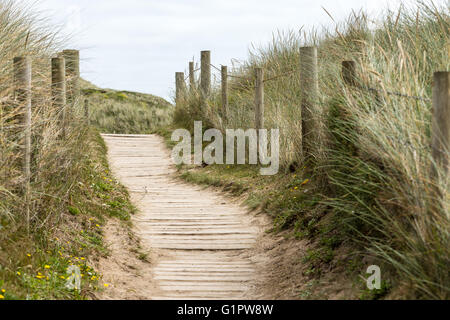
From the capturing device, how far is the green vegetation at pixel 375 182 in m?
4.10

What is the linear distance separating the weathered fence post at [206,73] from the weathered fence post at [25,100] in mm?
8770

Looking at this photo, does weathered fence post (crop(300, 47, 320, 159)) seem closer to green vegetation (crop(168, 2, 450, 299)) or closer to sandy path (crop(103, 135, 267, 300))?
green vegetation (crop(168, 2, 450, 299))

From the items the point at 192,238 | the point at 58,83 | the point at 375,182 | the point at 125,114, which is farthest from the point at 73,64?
the point at 125,114

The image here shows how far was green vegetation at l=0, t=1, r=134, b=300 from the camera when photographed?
4914mm

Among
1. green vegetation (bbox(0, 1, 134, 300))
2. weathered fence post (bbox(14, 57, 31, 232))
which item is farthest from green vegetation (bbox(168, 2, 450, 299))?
weathered fence post (bbox(14, 57, 31, 232))

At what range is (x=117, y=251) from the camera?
652 centimetres

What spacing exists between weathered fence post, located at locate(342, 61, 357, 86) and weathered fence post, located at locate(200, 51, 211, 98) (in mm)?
8718

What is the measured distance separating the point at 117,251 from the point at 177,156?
6704 millimetres

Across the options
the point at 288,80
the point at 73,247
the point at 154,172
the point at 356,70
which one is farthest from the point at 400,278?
the point at 154,172

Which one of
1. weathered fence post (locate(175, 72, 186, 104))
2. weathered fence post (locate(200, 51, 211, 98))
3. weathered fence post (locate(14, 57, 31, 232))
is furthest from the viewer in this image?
weathered fence post (locate(175, 72, 186, 104))

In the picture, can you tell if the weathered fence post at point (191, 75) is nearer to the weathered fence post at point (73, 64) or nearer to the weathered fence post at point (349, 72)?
the weathered fence post at point (73, 64)

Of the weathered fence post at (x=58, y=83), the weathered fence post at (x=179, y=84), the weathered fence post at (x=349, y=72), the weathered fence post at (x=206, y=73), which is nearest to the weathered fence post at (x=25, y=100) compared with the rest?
the weathered fence post at (x=58, y=83)

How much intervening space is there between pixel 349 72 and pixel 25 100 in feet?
11.2

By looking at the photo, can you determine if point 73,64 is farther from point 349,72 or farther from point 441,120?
point 441,120
